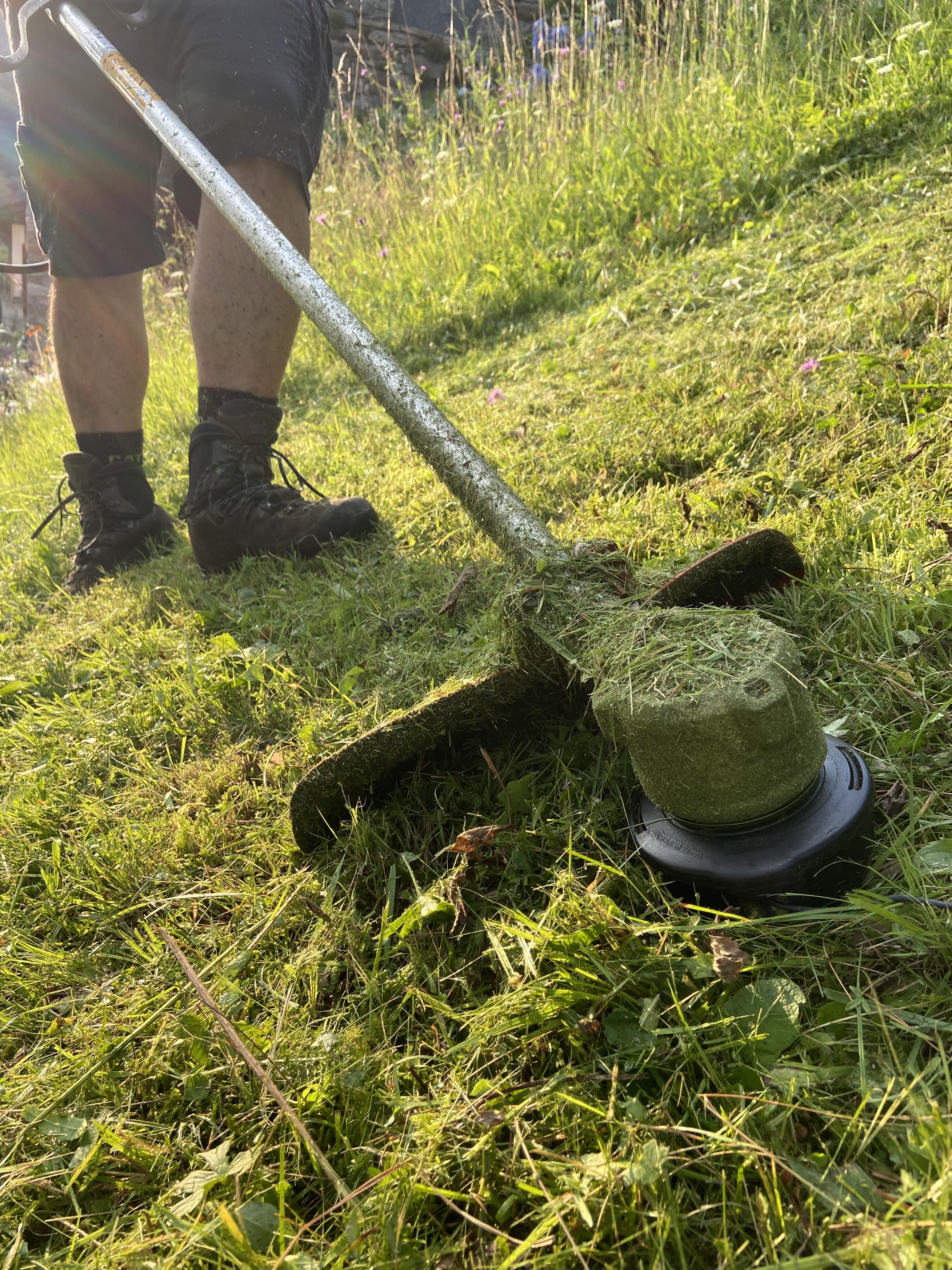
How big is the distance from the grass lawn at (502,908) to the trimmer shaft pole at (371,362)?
37cm

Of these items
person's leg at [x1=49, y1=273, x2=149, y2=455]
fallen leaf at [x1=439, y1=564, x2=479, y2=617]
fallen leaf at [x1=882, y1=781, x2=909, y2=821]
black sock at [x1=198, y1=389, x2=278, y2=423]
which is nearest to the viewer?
fallen leaf at [x1=882, y1=781, x2=909, y2=821]

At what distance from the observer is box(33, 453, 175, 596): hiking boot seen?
289 centimetres

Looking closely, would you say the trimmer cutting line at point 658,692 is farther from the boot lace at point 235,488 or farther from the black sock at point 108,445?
the black sock at point 108,445

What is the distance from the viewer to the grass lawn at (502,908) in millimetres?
818

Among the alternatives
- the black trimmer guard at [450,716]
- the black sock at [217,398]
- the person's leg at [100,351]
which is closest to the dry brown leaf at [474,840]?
the black trimmer guard at [450,716]

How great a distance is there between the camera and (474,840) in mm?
1229

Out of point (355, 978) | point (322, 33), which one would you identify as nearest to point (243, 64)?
point (322, 33)

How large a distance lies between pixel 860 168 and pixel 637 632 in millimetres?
3428

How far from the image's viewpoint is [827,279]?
2.81 meters

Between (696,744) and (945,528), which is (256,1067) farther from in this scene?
(945,528)

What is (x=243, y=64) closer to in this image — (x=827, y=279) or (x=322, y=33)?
(x=322, y=33)

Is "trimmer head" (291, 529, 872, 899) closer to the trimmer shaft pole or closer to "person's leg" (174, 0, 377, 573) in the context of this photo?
the trimmer shaft pole

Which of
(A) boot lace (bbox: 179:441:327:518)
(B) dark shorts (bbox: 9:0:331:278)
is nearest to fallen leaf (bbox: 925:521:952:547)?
(A) boot lace (bbox: 179:441:327:518)

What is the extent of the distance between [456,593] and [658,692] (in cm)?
91
